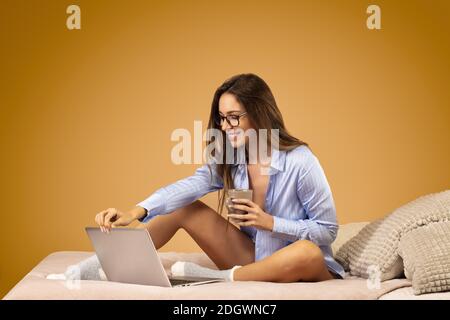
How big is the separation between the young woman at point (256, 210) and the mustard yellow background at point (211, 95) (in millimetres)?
1602

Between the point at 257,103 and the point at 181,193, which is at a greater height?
the point at 257,103

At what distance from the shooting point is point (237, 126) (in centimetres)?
291

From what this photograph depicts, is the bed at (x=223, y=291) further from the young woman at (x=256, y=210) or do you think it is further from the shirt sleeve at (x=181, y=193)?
the shirt sleeve at (x=181, y=193)

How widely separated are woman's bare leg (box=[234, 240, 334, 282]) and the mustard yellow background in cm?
201

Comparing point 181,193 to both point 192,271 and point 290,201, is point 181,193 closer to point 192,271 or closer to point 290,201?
point 192,271

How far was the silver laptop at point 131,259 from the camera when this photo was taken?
8.31 ft

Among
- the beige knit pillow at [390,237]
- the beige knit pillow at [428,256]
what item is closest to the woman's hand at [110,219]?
the beige knit pillow at [390,237]

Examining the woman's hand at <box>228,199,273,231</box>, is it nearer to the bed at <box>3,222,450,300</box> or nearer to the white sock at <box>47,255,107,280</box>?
the bed at <box>3,222,450,300</box>

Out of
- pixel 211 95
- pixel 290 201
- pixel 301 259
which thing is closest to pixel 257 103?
pixel 290 201

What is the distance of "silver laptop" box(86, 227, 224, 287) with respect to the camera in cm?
253

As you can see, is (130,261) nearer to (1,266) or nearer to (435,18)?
(1,266)

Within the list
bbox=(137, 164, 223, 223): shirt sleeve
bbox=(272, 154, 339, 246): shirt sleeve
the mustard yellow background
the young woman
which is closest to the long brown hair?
the young woman

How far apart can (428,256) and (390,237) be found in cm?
22
